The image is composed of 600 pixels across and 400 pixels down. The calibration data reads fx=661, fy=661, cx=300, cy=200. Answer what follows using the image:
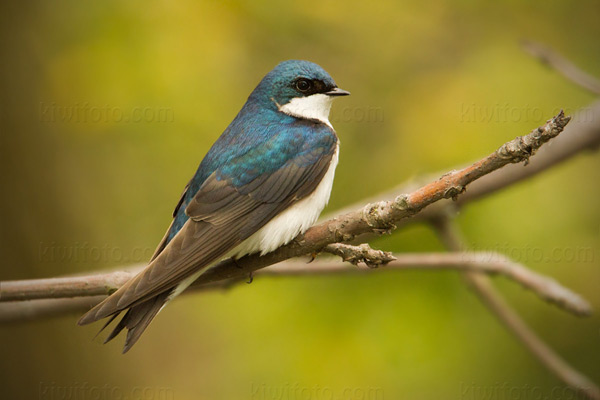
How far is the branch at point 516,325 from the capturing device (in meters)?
3.10

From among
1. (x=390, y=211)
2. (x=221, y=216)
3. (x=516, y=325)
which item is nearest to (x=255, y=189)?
(x=221, y=216)

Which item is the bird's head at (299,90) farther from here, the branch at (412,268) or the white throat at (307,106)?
the branch at (412,268)

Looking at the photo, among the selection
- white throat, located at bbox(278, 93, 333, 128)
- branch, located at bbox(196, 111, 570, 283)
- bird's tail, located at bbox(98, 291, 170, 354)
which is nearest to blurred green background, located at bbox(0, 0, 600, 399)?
white throat, located at bbox(278, 93, 333, 128)

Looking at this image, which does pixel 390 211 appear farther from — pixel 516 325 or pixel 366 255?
pixel 516 325

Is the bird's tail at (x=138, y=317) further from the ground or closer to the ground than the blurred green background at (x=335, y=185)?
closer to the ground

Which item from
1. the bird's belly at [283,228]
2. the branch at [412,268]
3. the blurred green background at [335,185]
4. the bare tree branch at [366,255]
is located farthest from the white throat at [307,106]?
the bare tree branch at [366,255]

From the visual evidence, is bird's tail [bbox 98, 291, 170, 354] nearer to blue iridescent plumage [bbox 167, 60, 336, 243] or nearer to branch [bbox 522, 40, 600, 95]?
blue iridescent plumage [bbox 167, 60, 336, 243]

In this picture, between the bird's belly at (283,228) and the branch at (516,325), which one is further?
the branch at (516,325)

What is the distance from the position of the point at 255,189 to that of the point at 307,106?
568 mm

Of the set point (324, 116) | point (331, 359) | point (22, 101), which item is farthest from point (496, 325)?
point (22, 101)

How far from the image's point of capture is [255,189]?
264 cm

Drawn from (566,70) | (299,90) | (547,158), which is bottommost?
(547,158)

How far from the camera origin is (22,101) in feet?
14.2

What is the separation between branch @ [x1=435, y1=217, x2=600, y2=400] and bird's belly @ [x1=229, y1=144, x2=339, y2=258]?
93 centimetres
